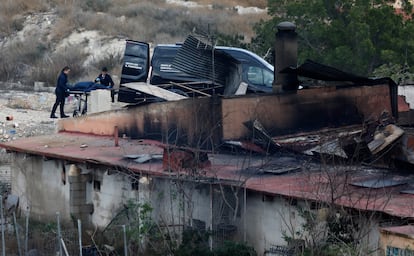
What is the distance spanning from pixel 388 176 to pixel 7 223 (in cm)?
711

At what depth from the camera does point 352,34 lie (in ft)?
95.9

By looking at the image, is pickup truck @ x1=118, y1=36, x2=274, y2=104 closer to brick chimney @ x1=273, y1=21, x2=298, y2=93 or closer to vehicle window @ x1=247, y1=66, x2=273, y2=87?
vehicle window @ x1=247, y1=66, x2=273, y2=87

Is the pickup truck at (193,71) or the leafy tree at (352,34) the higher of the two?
the leafy tree at (352,34)

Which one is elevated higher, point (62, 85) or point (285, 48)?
point (285, 48)

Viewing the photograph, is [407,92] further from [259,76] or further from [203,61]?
[203,61]

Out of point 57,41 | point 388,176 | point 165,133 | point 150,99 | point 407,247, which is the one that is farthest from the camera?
point 57,41

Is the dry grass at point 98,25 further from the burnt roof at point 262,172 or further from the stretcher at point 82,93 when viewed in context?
the burnt roof at point 262,172

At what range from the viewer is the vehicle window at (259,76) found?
23.1 meters

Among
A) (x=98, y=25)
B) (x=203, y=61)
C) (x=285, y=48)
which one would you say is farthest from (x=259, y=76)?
(x=98, y=25)

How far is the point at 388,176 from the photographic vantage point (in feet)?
46.9

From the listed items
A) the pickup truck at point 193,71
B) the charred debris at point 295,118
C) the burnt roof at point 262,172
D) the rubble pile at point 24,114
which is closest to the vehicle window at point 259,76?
the pickup truck at point 193,71

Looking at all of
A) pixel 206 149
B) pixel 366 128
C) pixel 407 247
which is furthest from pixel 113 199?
pixel 407 247

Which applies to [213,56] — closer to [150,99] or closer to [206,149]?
[150,99]

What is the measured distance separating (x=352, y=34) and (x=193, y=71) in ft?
28.4
